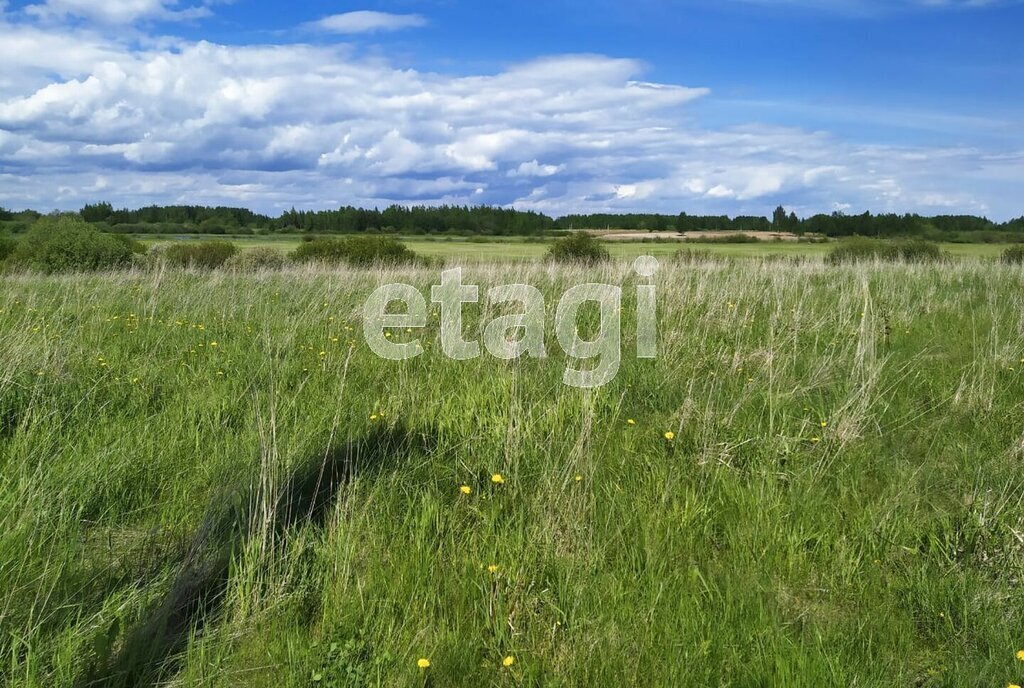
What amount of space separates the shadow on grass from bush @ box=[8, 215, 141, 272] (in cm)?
1993

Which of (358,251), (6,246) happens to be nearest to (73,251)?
(6,246)

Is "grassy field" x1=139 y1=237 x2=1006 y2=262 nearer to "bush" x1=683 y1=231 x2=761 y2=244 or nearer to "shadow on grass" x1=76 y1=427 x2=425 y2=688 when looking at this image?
"bush" x1=683 y1=231 x2=761 y2=244

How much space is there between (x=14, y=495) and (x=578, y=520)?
2.27 metres

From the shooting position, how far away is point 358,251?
27.6m

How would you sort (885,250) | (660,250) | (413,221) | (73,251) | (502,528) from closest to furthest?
(502,528), (73,251), (885,250), (660,250), (413,221)

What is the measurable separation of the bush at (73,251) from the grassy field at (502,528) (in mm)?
18420

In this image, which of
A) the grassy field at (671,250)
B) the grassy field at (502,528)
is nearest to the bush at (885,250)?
the grassy field at (671,250)

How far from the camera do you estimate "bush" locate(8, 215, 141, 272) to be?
2080 cm

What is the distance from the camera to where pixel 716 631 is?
235 centimetres

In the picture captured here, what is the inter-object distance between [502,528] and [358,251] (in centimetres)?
2582

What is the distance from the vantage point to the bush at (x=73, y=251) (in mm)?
20797

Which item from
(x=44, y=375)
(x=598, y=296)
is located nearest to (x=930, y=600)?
(x=44, y=375)

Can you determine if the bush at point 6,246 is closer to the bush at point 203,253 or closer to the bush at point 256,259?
the bush at point 203,253

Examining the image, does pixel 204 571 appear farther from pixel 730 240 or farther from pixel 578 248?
pixel 730 240
